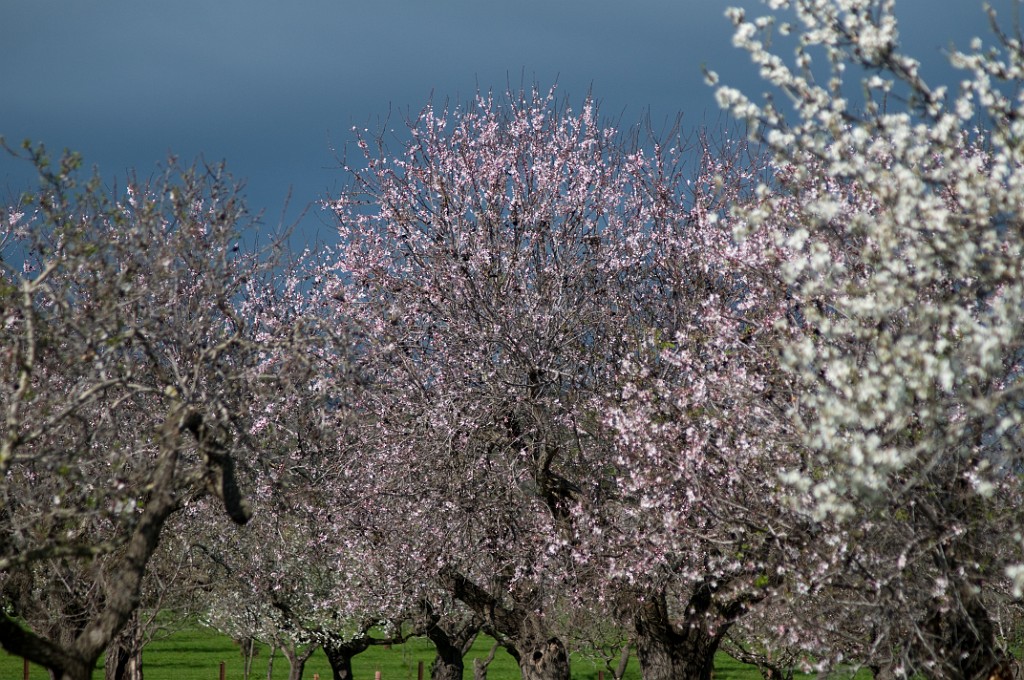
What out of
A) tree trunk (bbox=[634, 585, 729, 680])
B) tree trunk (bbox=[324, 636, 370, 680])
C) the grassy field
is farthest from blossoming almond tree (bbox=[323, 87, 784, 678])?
the grassy field

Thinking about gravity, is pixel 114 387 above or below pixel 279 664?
above

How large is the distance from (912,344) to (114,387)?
11.1 meters

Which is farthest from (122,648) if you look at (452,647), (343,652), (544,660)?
(343,652)

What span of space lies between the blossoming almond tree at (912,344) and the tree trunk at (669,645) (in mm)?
4402

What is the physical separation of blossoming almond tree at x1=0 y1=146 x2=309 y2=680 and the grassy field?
35107mm

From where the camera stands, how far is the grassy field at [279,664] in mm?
54562

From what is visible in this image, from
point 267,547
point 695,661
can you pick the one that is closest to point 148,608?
point 267,547

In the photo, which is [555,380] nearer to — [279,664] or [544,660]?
[544,660]

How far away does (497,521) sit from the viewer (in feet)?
57.1

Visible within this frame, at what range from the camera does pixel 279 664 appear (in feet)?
206

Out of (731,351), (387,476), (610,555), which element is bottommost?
(610,555)

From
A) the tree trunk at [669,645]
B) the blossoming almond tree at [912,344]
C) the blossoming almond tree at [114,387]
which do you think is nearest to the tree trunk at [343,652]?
the blossoming almond tree at [114,387]

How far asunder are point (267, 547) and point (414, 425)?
315 inches

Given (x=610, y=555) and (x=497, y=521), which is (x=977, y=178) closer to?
(x=610, y=555)
